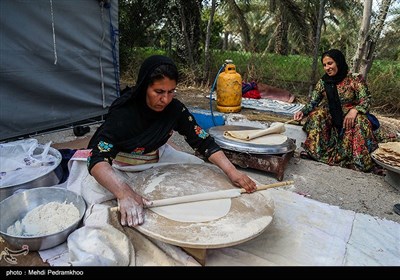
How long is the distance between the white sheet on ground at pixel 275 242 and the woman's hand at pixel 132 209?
191 millimetres

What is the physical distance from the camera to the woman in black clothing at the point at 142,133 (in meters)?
1.61

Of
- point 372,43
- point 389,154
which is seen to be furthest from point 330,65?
point 372,43

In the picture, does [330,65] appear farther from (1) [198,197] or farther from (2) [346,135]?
(1) [198,197]

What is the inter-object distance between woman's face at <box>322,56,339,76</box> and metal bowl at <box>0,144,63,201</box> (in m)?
2.86

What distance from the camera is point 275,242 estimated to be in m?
1.85

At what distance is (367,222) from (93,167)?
192 cm

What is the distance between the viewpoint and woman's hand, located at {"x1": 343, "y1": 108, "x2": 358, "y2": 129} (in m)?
3.28

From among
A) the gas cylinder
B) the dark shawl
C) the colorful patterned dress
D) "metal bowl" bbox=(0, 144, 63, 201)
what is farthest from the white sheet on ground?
the gas cylinder

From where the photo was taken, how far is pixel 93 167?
5.56 feet

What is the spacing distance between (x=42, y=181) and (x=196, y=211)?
1.30 m

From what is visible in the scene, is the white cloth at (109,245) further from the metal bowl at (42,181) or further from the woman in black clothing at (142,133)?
the metal bowl at (42,181)

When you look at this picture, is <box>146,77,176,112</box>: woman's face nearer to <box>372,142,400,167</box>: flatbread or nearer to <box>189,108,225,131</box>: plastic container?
<box>189,108,225,131</box>: plastic container
